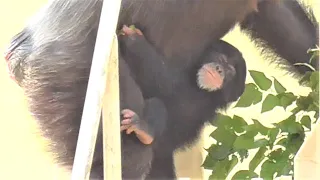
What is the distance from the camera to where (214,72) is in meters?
0.67

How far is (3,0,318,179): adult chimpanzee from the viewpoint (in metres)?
0.65

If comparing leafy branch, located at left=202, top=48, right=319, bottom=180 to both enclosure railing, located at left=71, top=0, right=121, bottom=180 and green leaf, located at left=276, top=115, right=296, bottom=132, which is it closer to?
green leaf, located at left=276, top=115, right=296, bottom=132

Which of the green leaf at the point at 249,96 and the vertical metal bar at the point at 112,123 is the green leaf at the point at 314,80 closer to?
the green leaf at the point at 249,96

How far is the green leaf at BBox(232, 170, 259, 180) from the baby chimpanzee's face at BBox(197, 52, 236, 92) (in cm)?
10

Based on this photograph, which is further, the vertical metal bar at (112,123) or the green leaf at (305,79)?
the green leaf at (305,79)

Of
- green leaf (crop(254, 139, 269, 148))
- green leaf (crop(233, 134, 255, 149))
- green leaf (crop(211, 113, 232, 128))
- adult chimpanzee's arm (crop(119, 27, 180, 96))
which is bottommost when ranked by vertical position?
green leaf (crop(254, 139, 269, 148))

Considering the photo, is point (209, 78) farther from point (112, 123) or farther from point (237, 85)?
point (112, 123)

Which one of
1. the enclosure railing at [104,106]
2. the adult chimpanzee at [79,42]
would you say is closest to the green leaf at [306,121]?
the adult chimpanzee at [79,42]

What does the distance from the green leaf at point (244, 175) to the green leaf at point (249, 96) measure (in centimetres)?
7

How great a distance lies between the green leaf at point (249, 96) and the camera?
0.69 m

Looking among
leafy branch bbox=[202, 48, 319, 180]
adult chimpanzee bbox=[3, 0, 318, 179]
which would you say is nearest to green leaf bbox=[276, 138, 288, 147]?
leafy branch bbox=[202, 48, 319, 180]

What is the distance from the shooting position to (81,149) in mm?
503

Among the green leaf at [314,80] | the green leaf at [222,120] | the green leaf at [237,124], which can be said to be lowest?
the green leaf at [237,124]

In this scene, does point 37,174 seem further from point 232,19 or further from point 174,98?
point 232,19
